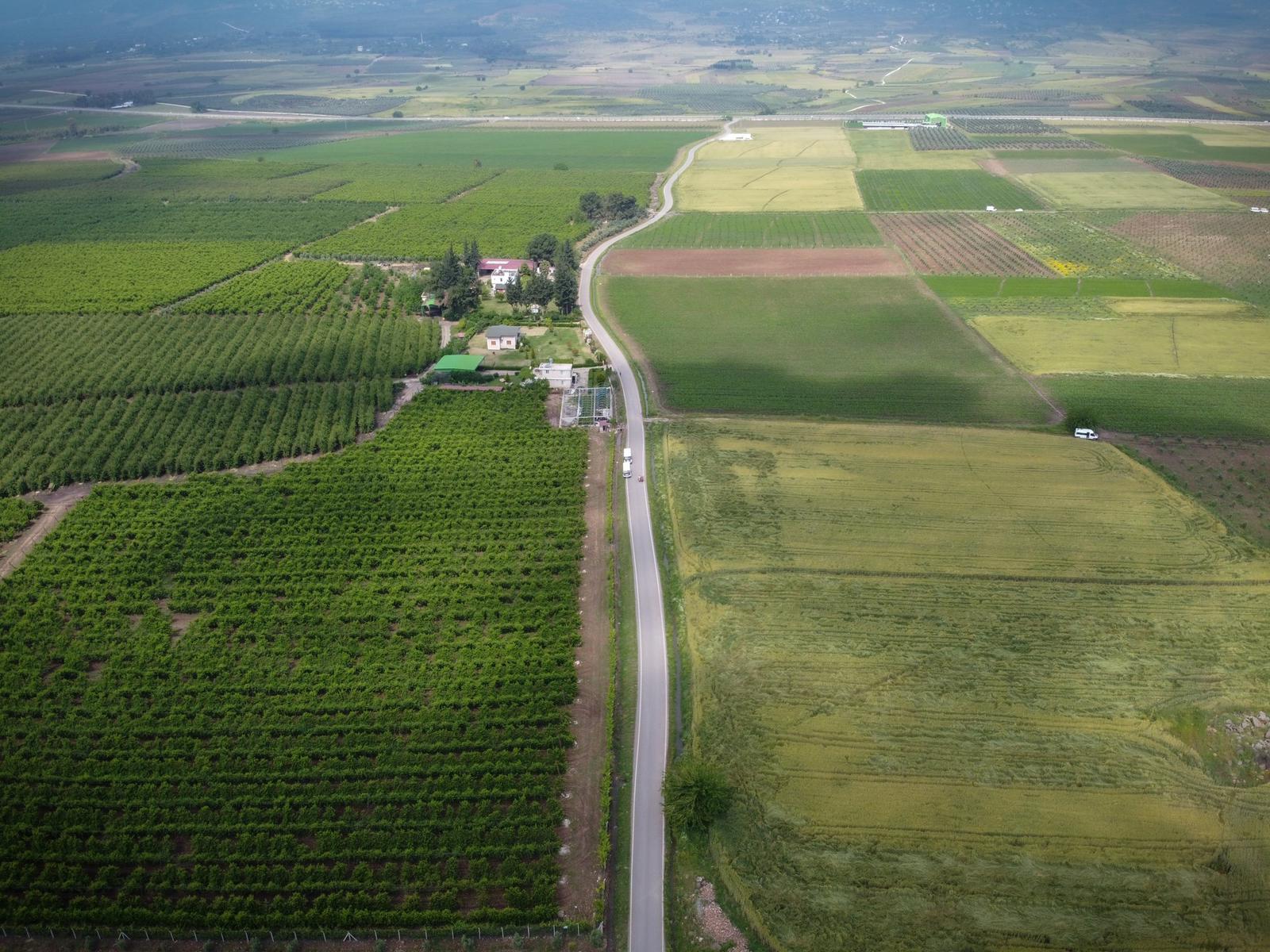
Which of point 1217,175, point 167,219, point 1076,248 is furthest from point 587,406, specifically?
point 1217,175

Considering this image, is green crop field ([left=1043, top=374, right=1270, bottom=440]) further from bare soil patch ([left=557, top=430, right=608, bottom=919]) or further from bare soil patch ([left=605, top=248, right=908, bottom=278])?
bare soil patch ([left=557, top=430, right=608, bottom=919])

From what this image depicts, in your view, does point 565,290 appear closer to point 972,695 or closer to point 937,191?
point 972,695

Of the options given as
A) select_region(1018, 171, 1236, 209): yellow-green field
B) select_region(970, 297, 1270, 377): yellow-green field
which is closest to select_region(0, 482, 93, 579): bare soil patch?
select_region(970, 297, 1270, 377): yellow-green field

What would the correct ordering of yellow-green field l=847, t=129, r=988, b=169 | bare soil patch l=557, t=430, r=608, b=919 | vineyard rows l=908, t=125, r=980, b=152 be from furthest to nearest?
vineyard rows l=908, t=125, r=980, b=152 → yellow-green field l=847, t=129, r=988, b=169 → bare soil patch l=557, t=430, r=608, b=919

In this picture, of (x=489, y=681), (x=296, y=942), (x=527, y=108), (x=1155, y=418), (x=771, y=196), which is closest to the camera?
(x=296, y=942)

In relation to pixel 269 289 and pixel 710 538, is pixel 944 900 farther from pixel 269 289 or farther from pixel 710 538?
pixel 269 289

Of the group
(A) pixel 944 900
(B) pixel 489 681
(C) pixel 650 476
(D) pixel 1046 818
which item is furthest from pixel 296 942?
(C) pixel 650 476

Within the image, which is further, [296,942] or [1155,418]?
[1155,418]
